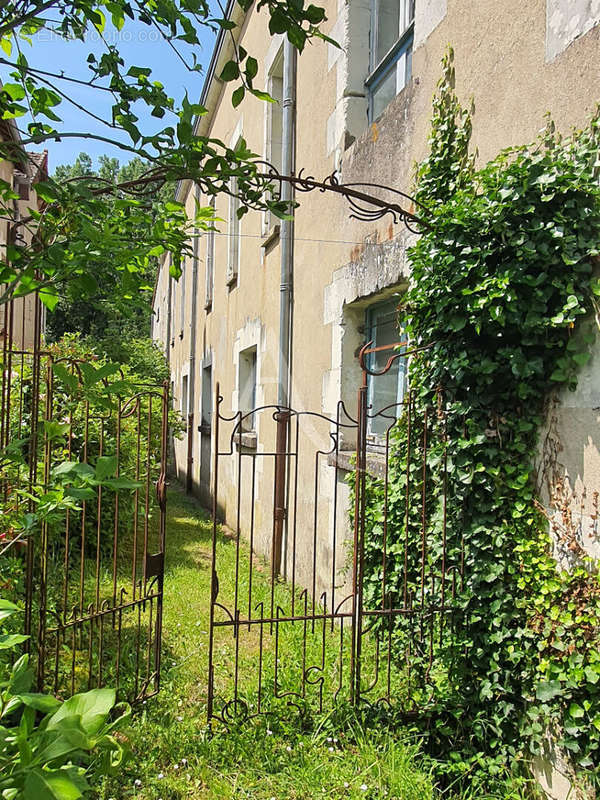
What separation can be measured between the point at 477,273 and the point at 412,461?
1146 millimetres

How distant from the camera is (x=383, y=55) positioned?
14.3ft

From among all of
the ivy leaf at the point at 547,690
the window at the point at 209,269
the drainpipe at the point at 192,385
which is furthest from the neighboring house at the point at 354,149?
the drainpipe at the point at 192,385

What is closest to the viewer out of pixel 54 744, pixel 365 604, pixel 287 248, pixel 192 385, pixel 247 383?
pixel 54 744

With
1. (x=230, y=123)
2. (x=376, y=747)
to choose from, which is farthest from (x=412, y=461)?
(x=230, y=123)

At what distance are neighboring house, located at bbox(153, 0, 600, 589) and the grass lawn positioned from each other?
4.41ft

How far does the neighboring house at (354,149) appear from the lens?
245 cm

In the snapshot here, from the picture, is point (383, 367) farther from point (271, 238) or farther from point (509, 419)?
point (271, 238)

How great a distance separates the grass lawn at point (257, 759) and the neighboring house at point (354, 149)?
53.0 inches

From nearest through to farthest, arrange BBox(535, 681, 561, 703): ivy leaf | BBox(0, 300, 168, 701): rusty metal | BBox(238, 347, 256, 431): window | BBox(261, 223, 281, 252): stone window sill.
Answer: BBox(0, 300, 168, 701): rusty metal, BBox(535, 681, 561, 703): ivy leaf, BBox(261, 223, 281, 252): stone window sill, BBox(238, 347, 256, 431): window

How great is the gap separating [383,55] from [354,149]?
2.17 ft

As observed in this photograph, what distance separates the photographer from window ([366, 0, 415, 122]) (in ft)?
13.5

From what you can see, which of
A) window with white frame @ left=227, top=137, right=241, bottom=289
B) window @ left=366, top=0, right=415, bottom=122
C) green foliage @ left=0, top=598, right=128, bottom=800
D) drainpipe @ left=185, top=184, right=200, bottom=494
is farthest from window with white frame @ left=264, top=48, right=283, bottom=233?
green foliage @ left=0, top=598, right=128, bottom=800

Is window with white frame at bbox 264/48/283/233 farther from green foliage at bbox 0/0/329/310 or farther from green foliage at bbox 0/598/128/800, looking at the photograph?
green foliage at bbox 0/598/128/800

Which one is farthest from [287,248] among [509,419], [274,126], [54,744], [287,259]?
[54,744]
